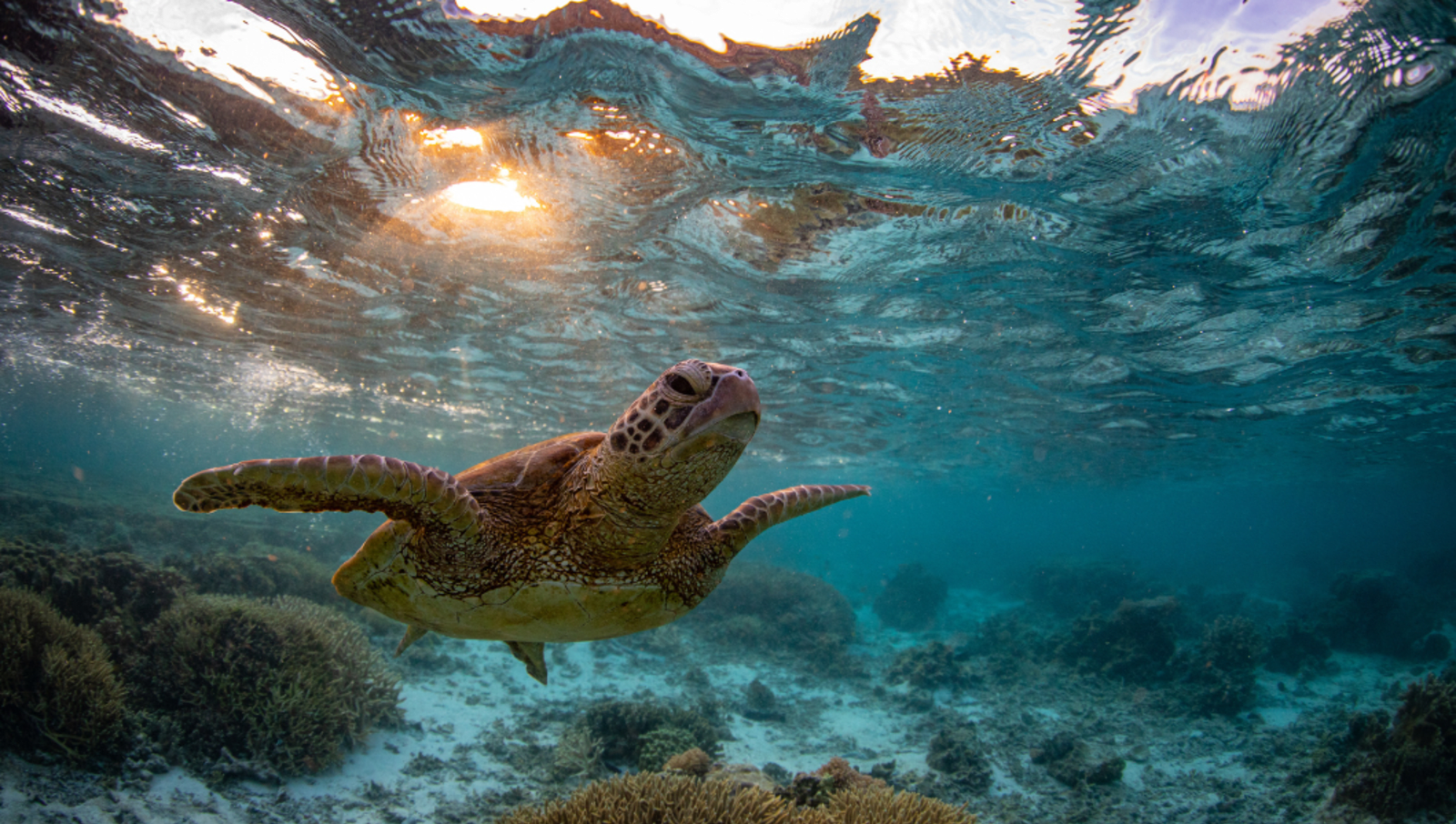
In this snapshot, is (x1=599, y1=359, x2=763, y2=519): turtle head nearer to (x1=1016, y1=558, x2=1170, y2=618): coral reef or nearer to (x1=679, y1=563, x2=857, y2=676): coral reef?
(x1=679, y1=563, x2=857, y2=676): coral reef

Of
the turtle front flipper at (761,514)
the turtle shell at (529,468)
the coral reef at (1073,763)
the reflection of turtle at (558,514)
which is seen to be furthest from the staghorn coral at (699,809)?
the coral reef at (1073,763)

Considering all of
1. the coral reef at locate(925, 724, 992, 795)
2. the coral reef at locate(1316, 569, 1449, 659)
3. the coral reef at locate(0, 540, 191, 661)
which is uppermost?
the coral reef at locate(1316, 569, 1449, 659)

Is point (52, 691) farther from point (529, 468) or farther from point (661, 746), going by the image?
point (661, 746)

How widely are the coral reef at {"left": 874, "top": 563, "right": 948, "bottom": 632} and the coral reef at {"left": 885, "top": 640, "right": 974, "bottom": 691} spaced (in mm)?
8892

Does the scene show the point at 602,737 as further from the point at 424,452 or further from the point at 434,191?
the point at 424,452

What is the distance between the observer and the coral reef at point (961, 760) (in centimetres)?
911

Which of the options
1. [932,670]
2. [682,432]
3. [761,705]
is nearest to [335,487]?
[682,432]

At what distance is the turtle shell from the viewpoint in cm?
377

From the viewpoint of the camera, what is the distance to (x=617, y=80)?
6016 mm

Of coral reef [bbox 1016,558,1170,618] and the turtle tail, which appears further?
coral reef [bbox 1016,558,1170,618]

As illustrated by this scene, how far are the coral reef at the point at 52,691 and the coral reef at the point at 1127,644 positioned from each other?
66.9ft

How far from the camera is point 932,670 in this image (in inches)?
603

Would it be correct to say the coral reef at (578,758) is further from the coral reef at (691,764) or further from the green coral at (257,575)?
the green coral at (257,575)

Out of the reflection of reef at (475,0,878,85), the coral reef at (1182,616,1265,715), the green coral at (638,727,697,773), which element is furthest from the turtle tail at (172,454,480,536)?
the coral reef at (1182,616,1265,715)
